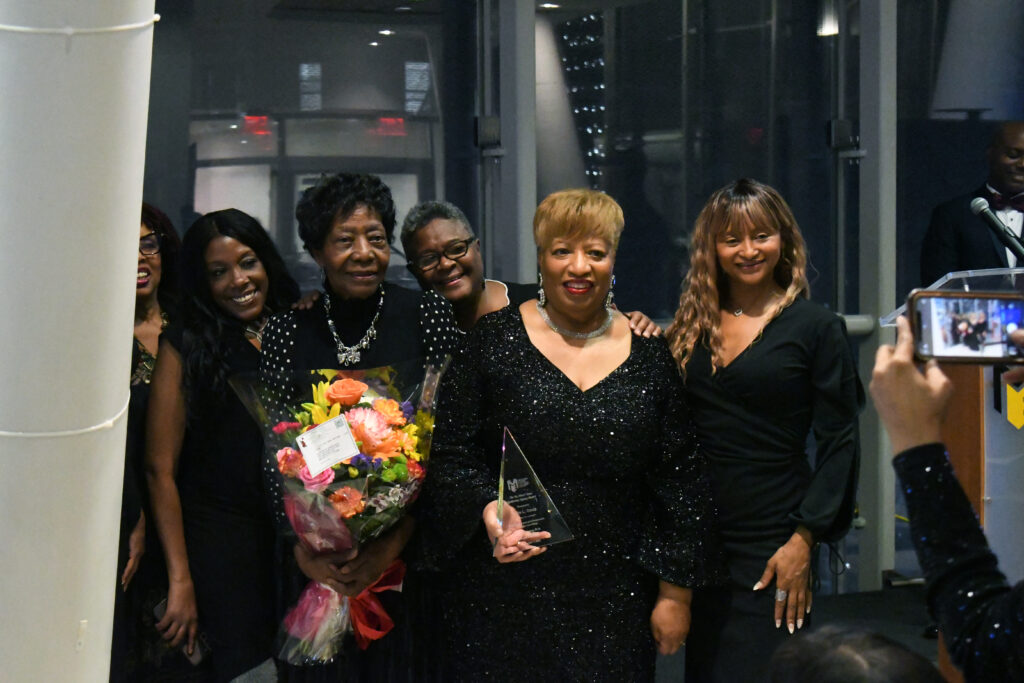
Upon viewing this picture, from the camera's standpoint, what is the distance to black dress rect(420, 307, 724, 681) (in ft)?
8.52

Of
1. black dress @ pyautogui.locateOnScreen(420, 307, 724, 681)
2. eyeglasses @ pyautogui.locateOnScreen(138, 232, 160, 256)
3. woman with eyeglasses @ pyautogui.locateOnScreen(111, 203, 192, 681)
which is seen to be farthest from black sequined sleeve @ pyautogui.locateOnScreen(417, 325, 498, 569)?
eyeglasses @ pyautogui.locateOnScreen(138, 232, 160, 256)

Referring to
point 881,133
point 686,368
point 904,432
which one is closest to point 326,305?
point 686,368

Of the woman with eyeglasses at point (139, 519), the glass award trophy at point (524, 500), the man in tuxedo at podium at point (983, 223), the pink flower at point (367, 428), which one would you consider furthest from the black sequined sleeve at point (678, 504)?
the man in tuxedo at podium at point (983, 223)

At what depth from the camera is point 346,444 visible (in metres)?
2.50

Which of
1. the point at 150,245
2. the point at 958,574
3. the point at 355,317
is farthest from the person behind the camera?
the point at 150,245

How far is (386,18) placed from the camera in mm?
4773

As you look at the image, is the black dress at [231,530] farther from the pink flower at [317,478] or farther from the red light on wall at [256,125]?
the red light on wall at [256,125]

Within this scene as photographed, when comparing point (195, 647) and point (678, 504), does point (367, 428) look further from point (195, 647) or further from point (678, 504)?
point (195, 647)

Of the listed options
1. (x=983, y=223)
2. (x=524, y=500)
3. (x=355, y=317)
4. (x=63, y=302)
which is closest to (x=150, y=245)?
(x=355, y=317)

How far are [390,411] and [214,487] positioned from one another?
2.12 feet

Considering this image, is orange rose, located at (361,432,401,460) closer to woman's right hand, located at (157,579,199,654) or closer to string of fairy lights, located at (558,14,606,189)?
woman's right hand, located at (157,579,199,654)

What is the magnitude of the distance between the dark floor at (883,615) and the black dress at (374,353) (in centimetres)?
165

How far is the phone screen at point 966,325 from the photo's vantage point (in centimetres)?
134

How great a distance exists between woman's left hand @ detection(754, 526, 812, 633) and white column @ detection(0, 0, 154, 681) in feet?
5.17
